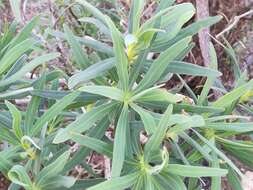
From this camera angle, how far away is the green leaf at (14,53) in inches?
40.1

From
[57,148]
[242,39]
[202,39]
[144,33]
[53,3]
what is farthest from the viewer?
[53,3]

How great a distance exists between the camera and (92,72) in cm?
96

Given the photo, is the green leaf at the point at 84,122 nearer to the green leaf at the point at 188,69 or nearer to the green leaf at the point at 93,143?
the green leaf at the point at 93,143

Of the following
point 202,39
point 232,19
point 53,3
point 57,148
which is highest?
point 53,3

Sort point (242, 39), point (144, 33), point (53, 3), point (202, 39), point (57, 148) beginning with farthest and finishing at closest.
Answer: point (53, 3) < point (242, 39) < point (202, 39) < point (57, 148) < point (144, 33)

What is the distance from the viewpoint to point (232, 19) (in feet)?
5.51

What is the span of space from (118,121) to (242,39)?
0.97 m

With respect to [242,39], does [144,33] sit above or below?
below

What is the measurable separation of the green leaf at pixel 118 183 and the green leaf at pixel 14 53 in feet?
1.08

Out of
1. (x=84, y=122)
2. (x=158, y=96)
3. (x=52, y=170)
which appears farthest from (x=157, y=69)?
(x=52, y=170)

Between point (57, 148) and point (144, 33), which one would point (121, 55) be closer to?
point (144, 33)

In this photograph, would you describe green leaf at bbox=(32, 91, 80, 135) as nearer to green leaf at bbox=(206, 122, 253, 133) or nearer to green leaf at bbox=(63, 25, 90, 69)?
green leaf at bbox=(63, 25, 90, 69)

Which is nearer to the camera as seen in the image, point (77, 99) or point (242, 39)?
point (77, 99)

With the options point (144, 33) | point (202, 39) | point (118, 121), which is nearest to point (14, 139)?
point (118, 121)
